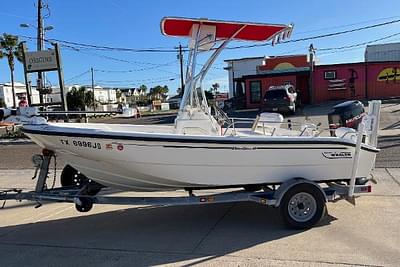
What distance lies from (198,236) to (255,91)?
100ft

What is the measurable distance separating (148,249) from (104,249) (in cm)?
51

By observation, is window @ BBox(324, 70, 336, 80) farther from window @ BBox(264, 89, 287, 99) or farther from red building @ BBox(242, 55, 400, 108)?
window @ BBox(264, 89, 287, 99)

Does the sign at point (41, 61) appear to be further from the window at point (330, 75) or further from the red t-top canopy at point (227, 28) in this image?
the window at point (330, 75)

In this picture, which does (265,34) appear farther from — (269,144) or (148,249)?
(148,249)

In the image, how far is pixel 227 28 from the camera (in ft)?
20.3

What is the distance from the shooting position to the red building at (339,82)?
32.4 m

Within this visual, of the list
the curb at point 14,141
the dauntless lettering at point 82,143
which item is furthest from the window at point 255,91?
the dauntless lettering at point 82,143

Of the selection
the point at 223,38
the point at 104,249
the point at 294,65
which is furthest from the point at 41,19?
the point at 294,65

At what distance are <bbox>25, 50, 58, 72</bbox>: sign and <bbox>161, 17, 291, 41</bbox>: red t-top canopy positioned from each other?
16092mm

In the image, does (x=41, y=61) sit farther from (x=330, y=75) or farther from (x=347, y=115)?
(x=330, y=75)

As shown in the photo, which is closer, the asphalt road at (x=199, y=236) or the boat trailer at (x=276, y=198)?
the asphalt road at (x=199, y=236)

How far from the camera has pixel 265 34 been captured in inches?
245

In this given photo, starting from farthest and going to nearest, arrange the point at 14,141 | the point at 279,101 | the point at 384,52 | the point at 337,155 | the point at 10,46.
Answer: the point at 384,52 < the point at 10,46 < the point at 279,101 < the point at 14,141 < the point at 337,155

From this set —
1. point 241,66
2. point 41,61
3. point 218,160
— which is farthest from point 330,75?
point 218,160
